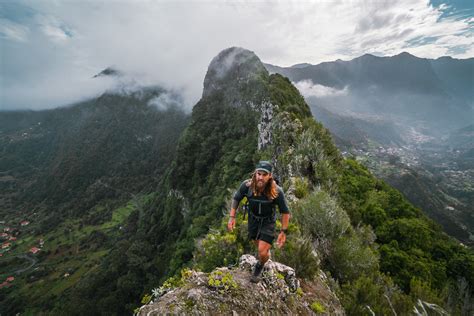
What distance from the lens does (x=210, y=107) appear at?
71.6m

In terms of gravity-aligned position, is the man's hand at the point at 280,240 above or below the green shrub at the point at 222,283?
above

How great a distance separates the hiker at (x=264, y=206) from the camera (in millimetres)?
4500

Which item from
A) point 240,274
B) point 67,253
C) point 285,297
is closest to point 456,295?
point 285,297

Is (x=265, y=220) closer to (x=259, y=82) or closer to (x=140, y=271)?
(x=259, y=82)

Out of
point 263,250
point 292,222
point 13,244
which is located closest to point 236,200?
point 263,250

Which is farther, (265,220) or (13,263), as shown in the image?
(13,263)

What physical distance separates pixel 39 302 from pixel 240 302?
108 metres

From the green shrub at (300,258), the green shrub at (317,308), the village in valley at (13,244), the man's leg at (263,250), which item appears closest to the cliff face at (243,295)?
the green shrub at (317,308)

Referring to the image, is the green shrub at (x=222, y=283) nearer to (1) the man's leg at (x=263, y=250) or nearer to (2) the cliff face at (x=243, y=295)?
(2) the cliff face at (x=243, y=295)

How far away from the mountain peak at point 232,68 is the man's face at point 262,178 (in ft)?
178

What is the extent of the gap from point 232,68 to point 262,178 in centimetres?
7149

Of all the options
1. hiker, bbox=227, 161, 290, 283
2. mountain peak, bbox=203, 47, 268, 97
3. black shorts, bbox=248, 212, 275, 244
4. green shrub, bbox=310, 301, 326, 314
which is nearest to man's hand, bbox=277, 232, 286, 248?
hiker, bbox=227, 161, 290, 283

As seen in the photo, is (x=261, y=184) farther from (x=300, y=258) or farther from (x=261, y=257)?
(x=300, y=258)

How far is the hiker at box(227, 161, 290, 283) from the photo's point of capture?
4500 millimetres
